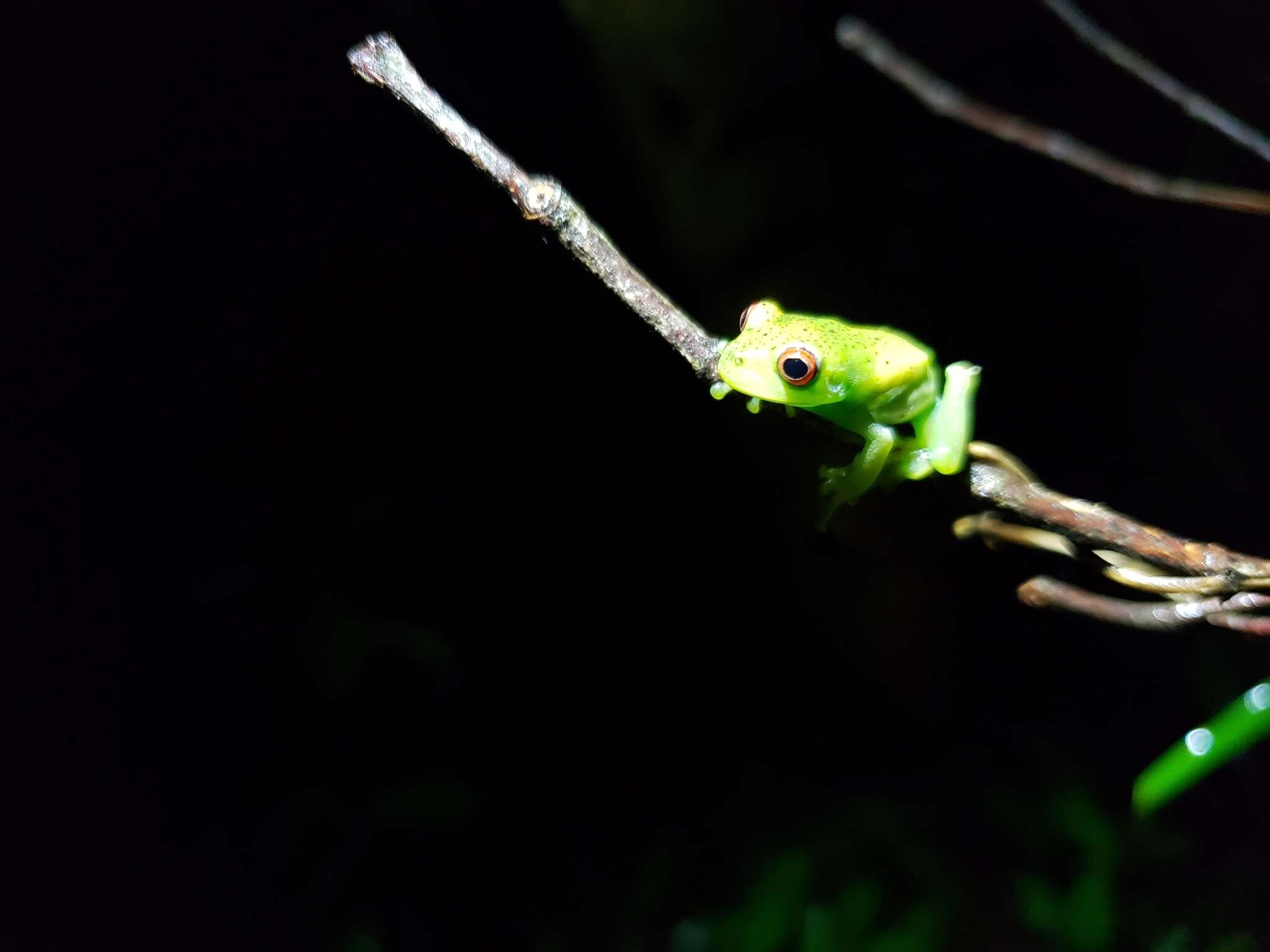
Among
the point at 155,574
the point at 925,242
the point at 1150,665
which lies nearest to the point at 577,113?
the point at 925,242

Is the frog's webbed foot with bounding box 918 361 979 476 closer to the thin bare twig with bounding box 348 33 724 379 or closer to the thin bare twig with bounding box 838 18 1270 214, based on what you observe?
the thin bare twig with bounding box 838 18 1270 214

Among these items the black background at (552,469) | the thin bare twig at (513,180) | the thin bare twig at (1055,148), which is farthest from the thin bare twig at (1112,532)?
the black background at (552,469)

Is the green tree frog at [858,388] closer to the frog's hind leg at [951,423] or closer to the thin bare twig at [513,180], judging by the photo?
the frog's hind leg at [951,423]

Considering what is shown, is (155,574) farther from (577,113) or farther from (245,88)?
(577,113)

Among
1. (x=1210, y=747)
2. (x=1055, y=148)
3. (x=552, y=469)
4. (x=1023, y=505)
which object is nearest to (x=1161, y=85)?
(x=1055, y=148)

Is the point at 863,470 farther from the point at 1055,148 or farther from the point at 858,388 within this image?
the point at 1055,148

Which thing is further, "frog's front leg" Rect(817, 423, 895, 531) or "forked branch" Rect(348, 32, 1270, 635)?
"frog's front leg" Rect(817, 423, 895, 531)

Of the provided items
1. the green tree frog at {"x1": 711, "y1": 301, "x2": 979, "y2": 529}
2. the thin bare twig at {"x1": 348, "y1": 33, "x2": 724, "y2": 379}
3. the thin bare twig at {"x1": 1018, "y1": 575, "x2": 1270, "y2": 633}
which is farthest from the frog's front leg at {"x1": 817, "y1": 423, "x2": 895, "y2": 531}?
the thin bare twig at {"x1": 348, "y1": 33, "x2": 724, "y2": 379}
